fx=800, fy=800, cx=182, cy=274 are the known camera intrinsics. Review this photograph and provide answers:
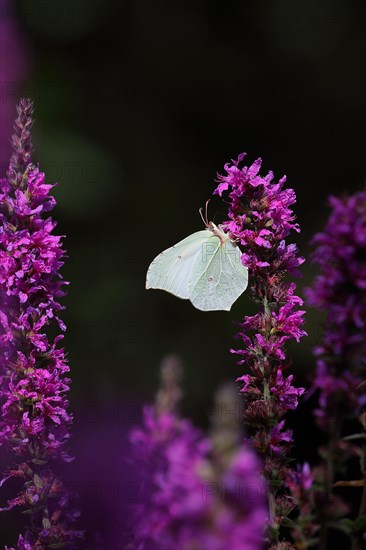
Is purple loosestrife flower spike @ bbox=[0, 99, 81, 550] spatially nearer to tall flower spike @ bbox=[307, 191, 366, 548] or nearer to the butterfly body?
tall flower spike @ bbox=[307, 191, 366, 548]

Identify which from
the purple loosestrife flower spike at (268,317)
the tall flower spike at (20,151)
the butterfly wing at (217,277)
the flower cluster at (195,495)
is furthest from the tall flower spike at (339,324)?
the butterfly wing at (217,277)

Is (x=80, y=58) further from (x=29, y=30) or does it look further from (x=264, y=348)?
(x=264, y=348)

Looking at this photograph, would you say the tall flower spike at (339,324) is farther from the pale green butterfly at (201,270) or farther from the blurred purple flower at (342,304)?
the pale green butterfly at (201,270)

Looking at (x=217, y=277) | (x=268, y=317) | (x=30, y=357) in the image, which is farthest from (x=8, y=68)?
(x=268, y=317)

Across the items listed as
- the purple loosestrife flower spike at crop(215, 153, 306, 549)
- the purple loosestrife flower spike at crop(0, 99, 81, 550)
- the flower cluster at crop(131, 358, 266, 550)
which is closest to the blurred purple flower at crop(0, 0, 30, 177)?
the purple loosestrife flower spike at crop(0, 99, 81, 550)

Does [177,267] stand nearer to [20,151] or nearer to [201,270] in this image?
[201,270]

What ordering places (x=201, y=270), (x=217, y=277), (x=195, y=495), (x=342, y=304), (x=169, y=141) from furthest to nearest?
(x=169, y=141), (x=201, y=270), (x=217, y=277), (x=342, y=304), (x=195, y=495)

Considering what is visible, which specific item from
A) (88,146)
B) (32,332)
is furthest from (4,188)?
(88,146)
